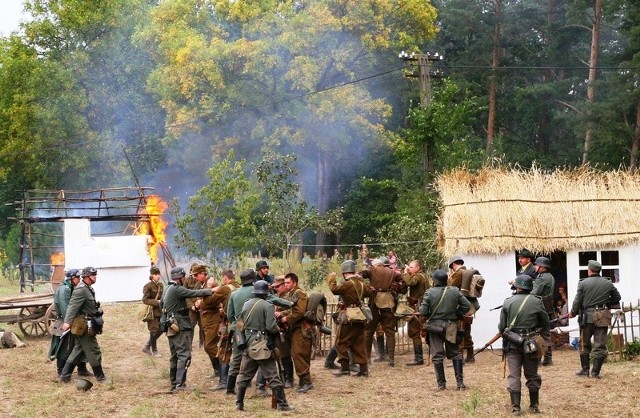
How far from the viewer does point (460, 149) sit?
1146 inches

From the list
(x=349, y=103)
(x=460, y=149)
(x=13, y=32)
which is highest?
(x=13, y=32)

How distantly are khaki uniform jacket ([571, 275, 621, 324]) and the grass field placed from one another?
1.06m

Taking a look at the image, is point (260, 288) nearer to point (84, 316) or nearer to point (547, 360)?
point (84, 316)

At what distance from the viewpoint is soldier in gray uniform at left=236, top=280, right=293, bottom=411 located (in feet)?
46.6

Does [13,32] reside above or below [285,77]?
above

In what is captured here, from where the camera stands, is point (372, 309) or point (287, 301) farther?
point (372, 309)

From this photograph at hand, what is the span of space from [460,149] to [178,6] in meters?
22.6

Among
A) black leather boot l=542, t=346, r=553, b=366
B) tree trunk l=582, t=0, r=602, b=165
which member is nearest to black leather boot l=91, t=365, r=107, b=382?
black leather boot l=542, t=346, r=553, b=366

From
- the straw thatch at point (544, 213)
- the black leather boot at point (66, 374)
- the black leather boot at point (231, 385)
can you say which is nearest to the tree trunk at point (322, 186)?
the straw thatch at point (544, 213)

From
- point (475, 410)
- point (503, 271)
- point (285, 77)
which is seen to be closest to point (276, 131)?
point (285, 77)

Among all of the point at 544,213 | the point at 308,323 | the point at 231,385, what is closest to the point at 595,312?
the point at 308,323

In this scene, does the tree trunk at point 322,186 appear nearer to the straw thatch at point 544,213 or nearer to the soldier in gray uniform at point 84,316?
the straw thatch at point 544,213

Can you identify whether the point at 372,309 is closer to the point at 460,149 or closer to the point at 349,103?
the point at 460,149

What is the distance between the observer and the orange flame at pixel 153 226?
34.9 metres
